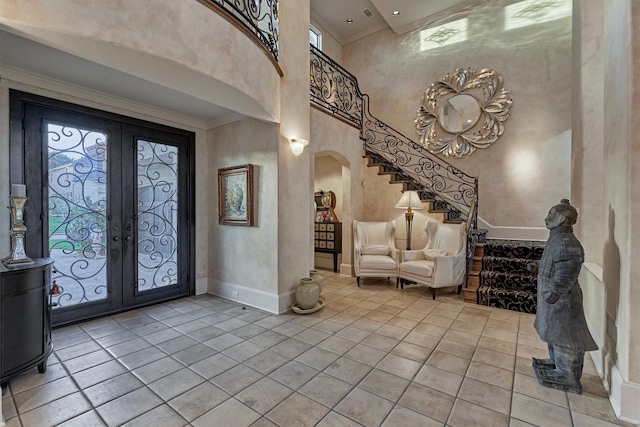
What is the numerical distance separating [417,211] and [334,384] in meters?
4.39

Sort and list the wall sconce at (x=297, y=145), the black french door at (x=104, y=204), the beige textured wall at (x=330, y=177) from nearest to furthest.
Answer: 1. the black french door at (x=104, y=204)
2. the wall sconce at (x=297, y=145)
3. the beige textured wall at (x=330, y=177)

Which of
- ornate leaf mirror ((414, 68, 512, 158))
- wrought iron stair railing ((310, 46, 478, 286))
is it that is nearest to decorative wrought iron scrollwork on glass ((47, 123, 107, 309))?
wrought iron stair railing ((310, 46, 478, 286))

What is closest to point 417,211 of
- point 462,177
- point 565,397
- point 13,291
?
point 462,177

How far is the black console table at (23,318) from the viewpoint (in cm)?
220

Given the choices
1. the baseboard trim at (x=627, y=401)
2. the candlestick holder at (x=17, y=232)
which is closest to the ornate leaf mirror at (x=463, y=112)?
the baseboard trim at (x=627, y=401)

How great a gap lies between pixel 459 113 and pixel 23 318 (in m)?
7.45

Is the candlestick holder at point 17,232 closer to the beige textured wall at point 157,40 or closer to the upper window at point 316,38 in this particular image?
the beige textured wall at point 157,40

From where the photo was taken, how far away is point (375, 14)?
282 inches

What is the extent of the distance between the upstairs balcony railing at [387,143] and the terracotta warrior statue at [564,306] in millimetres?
Result: 3448

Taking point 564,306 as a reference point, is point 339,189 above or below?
above

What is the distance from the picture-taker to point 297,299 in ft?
12.8

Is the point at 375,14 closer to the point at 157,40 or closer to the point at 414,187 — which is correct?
the point at 414,187

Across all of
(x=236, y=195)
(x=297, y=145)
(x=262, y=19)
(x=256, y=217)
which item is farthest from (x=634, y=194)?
(x=236, y=195)

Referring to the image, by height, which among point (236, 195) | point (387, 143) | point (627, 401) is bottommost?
point (627, 401)
